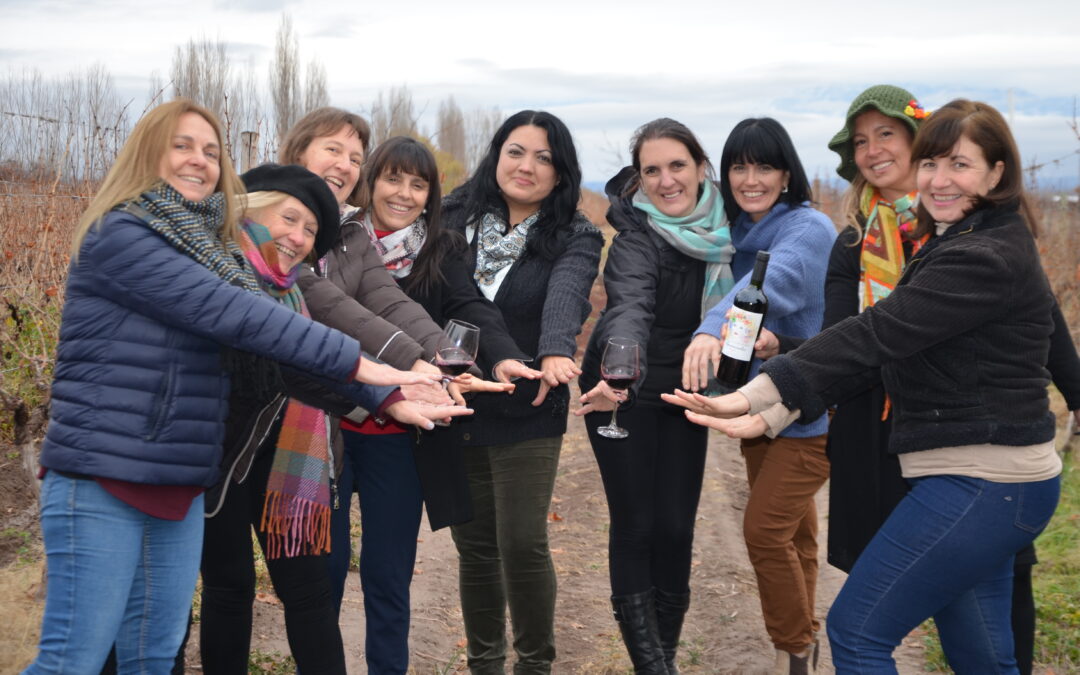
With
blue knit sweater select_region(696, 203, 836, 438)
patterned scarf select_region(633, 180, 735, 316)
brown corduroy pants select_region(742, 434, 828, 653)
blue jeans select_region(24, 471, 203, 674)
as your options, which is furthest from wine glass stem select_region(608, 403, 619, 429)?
blue jeans select_region(24, 471, 203, 674)

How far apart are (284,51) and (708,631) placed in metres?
17.9

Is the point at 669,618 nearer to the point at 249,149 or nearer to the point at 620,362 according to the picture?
the point at 620,362

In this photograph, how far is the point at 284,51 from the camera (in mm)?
20156

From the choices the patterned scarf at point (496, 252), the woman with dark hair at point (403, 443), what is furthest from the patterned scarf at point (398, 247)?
the patterned scarf at point (496, 252)

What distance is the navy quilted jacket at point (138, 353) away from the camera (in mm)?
2605

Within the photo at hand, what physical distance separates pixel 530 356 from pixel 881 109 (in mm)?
1685

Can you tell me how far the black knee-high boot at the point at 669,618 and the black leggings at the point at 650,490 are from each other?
2.0 inches

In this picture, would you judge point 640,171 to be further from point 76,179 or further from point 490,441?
point 76,179

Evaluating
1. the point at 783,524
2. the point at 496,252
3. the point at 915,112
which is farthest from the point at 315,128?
the point at 783,524

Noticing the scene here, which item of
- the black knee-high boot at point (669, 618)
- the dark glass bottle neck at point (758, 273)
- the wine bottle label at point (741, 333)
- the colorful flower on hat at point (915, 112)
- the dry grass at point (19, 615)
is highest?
the colorful flower on hat at point (915, 112)

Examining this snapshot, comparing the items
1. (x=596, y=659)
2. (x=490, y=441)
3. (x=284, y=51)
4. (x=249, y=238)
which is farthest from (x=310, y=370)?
(x=284, y=51)

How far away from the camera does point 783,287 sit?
3.77 m

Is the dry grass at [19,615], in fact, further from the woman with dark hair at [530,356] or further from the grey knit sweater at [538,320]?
the grey knit sweater at [538,320]

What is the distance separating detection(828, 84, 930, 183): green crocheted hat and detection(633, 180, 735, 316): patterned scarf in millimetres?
536
